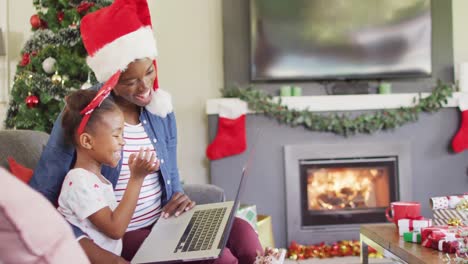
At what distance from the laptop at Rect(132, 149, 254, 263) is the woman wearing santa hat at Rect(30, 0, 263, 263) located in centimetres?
6

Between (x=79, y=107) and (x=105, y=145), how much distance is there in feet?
0.43

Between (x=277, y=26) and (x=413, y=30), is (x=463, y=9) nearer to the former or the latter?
(x=413, y=30)

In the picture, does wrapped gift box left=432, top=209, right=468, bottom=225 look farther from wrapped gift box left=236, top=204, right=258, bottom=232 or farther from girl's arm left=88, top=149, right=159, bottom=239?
girl's arm left=88, top=149, right=159, bottom=239

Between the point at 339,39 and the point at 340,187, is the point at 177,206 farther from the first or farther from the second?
the point at 339,39

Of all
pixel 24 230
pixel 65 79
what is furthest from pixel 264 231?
pixel 24 230

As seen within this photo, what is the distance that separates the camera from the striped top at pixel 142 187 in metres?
1.62

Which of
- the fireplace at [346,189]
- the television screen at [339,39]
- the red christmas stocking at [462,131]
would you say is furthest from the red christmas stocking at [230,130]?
the red christmas stocking at [462,131]

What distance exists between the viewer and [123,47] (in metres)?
1.71

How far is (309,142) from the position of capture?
3.59 meters

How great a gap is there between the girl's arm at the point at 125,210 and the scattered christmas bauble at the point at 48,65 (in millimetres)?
2008

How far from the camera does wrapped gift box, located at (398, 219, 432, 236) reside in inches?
78.0

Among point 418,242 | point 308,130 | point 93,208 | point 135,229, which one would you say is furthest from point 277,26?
point 93,208

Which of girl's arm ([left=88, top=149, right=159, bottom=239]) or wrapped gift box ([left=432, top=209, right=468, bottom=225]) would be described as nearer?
girl's arm ([left=88, top=149, right=159, bottom=239])

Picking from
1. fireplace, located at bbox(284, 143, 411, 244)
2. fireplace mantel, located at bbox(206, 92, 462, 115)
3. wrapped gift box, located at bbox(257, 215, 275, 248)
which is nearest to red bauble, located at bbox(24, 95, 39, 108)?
fireplace mantel, located at bbox(206, 92, 462, 115)
